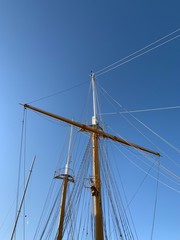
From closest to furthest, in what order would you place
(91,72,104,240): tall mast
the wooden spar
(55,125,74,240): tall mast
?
1. (91,72,104,240): tall mast
2. the wooden spar
3. (55,125,74,240): tall mast

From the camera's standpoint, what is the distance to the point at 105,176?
19.6m

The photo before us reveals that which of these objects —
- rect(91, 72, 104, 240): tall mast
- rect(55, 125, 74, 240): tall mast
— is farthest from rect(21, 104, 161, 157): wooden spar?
rect(55, 125, 74, 240): tall mast

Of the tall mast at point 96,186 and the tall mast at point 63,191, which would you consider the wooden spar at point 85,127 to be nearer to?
the tall mast at point 96,186

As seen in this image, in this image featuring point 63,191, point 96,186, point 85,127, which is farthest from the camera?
point 63,191

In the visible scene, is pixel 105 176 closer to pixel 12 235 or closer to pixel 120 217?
pixel 120 217

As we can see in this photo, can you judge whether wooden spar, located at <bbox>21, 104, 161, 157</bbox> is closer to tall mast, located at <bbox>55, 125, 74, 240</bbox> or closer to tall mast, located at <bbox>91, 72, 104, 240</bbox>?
tall mast, located at <bbox>91, 72, 104, 240</bbox>

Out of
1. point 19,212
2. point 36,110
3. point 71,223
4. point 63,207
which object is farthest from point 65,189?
point 36,110

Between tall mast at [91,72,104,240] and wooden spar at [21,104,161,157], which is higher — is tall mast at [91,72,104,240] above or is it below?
below

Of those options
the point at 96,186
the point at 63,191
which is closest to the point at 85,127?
the point at 96,186

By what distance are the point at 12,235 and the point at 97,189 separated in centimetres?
891

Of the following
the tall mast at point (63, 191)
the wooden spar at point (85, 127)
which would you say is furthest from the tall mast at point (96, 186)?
the tall mast at point (63, 191)

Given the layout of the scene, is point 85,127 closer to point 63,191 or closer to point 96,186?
point 96,186

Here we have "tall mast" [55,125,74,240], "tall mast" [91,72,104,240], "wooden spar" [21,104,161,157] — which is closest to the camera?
"tall mast" [91,72,104,240]

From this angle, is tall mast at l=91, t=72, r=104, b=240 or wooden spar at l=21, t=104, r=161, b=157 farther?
wooden spar at l=21, t=104, r=161, b=157
